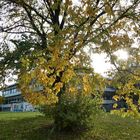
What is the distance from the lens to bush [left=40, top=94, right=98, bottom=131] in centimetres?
1858

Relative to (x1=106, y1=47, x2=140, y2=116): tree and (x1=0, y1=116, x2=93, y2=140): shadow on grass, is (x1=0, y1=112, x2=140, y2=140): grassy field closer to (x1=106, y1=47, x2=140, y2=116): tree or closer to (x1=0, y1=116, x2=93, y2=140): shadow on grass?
(x1=0, y1=116, x2=93, y2=140): shadow on grass

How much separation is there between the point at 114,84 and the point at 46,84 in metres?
3.17

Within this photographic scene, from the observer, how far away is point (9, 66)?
15.7 m

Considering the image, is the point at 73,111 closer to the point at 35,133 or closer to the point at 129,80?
the point at 35,133

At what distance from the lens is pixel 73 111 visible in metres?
18.7

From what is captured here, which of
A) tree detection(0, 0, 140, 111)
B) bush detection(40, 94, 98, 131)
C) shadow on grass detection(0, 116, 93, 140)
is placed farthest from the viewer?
shadow on grass detection(0, 116, 93, 140)

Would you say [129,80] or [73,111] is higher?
[129,80]

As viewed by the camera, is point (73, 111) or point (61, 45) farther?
point (73, 111)

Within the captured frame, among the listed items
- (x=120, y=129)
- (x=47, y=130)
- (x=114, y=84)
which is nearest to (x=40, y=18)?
(x=47, y=130)

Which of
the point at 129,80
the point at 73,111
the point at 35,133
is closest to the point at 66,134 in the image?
the point at 73,111

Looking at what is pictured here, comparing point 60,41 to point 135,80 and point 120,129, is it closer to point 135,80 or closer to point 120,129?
point 135,80

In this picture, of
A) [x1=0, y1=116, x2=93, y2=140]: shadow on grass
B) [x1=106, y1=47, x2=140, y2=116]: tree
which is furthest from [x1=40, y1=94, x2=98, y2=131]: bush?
[x1=106, y1=47, x2=140, y2=116]: tree

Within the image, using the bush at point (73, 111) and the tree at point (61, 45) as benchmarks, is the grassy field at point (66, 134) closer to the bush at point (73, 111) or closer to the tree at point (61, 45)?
the bush at point (73, 111)

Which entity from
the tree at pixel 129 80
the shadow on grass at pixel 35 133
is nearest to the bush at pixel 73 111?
the shadow on grass at pixel 35 133
